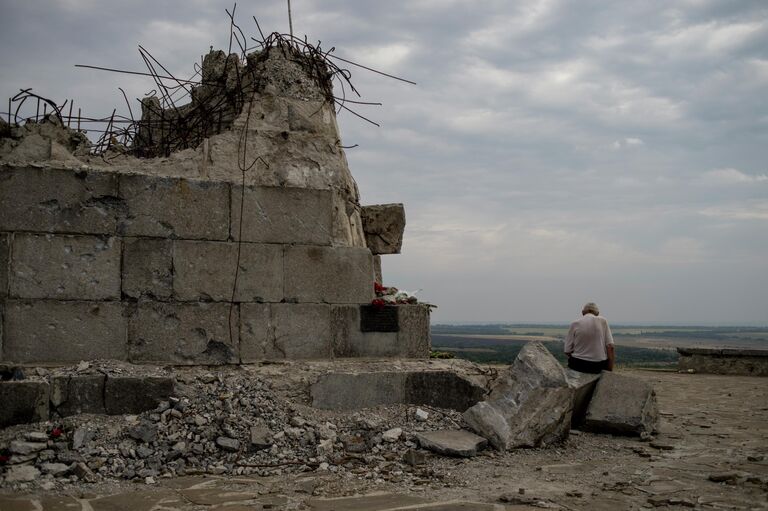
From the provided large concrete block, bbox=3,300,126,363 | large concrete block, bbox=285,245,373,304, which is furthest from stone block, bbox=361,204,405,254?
large concrete block, bbox=3,300,126,363

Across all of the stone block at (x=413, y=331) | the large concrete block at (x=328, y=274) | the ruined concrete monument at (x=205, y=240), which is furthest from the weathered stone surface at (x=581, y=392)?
the large concrete block at (x=328, y=274)

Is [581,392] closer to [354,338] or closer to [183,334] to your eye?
[354,338]

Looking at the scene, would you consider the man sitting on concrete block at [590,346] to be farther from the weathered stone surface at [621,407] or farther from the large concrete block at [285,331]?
the large concrete block at [285,331]

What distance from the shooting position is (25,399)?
5484 millimetres

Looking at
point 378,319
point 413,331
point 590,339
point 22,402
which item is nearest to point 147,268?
point 22,402

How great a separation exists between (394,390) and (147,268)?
2.49 meters

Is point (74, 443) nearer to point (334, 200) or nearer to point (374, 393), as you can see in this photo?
point (374, 393)

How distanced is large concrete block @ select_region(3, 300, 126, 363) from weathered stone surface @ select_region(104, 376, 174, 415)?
526 mm

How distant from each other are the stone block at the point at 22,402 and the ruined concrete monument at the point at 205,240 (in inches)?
23.7

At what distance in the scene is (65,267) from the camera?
620cm

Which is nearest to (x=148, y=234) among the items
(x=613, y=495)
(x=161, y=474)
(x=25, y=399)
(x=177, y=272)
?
(x=177, y=272)

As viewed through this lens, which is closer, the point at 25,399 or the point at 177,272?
the point at 25,399

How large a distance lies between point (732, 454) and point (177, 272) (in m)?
5.21

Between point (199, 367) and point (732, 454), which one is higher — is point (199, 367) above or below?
above
